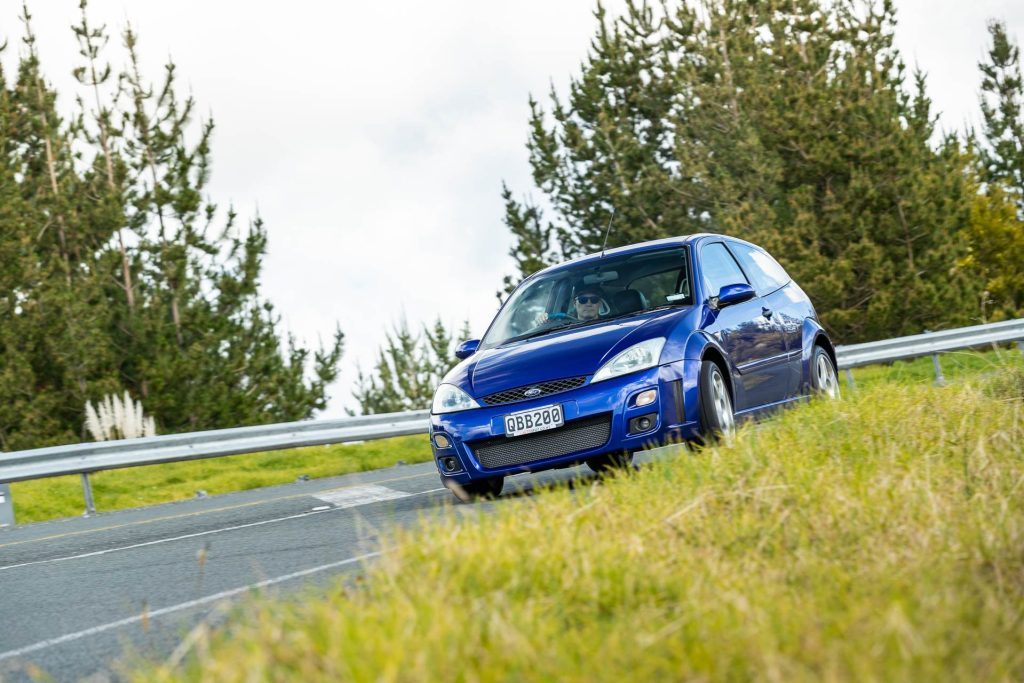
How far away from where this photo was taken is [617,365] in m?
7.64

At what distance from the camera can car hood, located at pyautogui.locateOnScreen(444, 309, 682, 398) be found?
7.72m

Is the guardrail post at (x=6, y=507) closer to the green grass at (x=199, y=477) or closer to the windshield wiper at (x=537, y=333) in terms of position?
the green grass at (x=199, y=477)

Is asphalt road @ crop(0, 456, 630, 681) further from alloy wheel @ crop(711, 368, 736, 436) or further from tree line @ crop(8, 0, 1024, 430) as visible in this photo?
tree line @ crop(8, 0, 1024, 430)

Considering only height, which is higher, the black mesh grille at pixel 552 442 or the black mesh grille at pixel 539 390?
the black mesh grille at pixel 539 390

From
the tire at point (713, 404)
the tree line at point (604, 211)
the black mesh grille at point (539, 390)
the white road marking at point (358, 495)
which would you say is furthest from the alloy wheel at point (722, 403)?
the tree line at point (604, 211)

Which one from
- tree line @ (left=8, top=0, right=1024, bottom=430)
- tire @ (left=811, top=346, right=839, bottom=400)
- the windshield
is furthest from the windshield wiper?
tree line @ (left=8, top=0, right=1024, bottom=430)

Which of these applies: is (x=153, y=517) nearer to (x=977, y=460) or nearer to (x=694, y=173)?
(x=977, y=460)

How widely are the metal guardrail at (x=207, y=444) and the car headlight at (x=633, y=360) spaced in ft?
18.1

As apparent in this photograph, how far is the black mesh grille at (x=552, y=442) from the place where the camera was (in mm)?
7574

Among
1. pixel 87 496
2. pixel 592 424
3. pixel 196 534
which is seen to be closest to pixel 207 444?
pixel 87 496

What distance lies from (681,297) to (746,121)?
1325 inches

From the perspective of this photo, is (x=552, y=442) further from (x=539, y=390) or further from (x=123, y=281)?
(x=123, y=281)

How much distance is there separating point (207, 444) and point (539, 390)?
24.4 ft

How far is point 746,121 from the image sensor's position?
41.0 m
